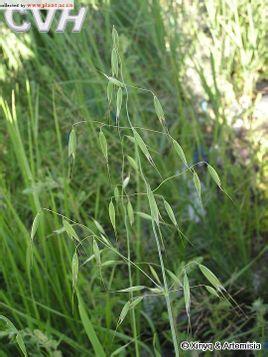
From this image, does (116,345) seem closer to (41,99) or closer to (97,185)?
(97,185)

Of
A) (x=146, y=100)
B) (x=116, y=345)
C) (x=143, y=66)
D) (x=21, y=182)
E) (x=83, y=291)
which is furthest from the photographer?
(x=143, y=66)

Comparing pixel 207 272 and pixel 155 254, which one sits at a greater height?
pixel 207 272

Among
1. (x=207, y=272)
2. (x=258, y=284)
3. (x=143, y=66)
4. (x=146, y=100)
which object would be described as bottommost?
(x=258, y=284)

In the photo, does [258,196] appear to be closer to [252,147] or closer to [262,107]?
[252,147]

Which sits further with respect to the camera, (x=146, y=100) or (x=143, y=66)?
(x=143, y=66)

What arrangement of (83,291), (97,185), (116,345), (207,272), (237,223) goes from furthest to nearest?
(97,185) < (237,223) < (83,291) < (116,345) < (207,272)

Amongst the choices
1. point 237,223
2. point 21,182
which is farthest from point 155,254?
point 21,182

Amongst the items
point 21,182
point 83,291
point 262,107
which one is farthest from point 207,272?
point 262,107
